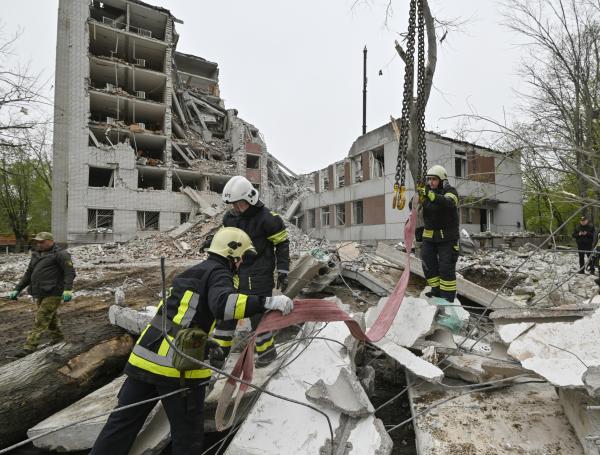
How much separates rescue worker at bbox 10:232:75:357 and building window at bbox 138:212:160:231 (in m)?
15.3

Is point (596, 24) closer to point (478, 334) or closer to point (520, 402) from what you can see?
point (478, 334)

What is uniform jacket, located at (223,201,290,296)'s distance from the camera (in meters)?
3.25

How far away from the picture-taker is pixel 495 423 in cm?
207

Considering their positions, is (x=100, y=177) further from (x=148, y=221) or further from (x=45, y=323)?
(x=45, y=323)

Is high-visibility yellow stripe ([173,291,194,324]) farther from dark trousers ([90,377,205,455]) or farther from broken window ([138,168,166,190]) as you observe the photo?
broken window ([138,168,166,190])

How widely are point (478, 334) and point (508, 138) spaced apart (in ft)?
7.92

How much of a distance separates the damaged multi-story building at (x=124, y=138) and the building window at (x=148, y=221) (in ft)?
0.18

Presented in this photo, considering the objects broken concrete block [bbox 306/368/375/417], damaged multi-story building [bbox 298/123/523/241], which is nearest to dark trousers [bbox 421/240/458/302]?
broken concrete block [bbox 306/368/375/417]

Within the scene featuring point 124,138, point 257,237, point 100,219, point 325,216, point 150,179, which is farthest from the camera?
point 325,216

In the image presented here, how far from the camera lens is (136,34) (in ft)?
64.7

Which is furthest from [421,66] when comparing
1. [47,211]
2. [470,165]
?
[47,211]

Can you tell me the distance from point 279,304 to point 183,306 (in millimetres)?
576

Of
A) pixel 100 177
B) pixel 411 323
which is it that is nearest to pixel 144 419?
pixel 411 323

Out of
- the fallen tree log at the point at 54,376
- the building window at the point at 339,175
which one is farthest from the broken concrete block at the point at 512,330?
the building window at the point at 339,175
